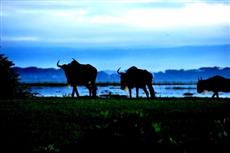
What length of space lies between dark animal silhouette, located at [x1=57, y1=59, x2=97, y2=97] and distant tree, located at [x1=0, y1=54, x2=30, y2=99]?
4.18 metres

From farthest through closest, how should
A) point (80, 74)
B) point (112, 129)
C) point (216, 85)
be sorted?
point (216, 85) → point (80, 74) → point (112, 129)

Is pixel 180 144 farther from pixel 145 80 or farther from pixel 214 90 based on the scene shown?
pixel 214 90

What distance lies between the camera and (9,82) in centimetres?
3756

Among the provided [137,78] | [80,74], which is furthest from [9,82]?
[137,78]

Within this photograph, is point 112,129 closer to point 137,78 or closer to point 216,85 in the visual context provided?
point 137,78

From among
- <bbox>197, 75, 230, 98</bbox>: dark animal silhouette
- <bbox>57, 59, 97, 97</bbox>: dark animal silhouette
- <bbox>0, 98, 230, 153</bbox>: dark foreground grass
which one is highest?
<bbox>57, 59, 97, 97</bbox>: dark animal silhouette

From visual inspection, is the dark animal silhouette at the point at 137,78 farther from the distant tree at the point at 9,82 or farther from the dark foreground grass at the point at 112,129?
the dark foreground grass at the point at 112,129

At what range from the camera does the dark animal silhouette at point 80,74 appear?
1457 inches

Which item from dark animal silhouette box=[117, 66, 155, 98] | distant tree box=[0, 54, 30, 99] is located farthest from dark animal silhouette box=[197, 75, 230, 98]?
distant tree box=[0, 54, 30, 99]

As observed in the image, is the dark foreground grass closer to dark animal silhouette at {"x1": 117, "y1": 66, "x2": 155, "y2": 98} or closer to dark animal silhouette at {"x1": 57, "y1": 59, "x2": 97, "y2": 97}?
dark animal silhouette at {"x1": 57, "y1": 59, "x2": 97, "y2": 97}

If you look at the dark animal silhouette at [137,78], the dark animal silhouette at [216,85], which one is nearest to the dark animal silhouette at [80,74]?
the dark animal silhouette at [137,78]

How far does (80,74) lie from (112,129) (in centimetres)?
2752

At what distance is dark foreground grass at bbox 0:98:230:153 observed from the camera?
9500 millimetres

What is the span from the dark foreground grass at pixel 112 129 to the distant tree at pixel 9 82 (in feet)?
45.4
